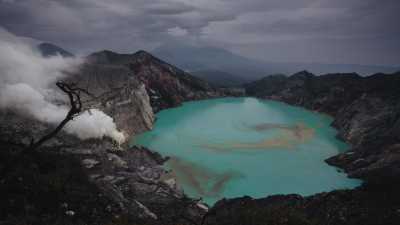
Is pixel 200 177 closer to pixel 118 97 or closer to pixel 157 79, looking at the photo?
pixel 118 97

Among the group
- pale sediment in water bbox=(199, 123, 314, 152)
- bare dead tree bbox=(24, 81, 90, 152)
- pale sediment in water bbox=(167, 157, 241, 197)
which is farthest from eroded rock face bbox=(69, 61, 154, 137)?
bare dead tree bbox=(24, 81, 90, 152)

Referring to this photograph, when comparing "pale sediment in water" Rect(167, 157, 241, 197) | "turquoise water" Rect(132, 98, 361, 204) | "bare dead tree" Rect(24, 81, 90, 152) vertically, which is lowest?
"pale sediment in water" Rect(167, 157, 241, 197)

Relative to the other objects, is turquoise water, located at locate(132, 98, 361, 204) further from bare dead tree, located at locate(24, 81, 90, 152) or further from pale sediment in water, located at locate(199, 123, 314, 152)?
bare dead tree, located at locate(24, 81, 90, 152)

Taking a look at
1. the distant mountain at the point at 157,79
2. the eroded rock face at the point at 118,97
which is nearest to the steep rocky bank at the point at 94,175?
the eroded rock face at the point at 118,97

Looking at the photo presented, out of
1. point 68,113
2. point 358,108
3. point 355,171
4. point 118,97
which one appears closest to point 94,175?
point 68,113

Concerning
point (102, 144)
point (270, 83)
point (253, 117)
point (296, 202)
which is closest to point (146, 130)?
point (102, 144)

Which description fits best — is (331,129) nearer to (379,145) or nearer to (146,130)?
(379,145)
